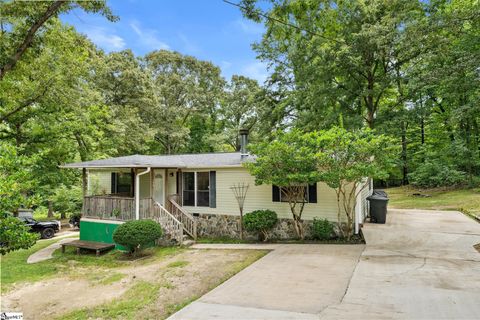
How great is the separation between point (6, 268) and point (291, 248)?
26.6 feet

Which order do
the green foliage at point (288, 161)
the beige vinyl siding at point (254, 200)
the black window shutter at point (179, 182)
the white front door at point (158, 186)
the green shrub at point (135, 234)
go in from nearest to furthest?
the green foliage at point (288, 161)
the green shrub at point (135, 234)
the beige vinyl siding at point (254, 200)
the white front door at point (158, 186)
the black window shutter at point (179, 182)

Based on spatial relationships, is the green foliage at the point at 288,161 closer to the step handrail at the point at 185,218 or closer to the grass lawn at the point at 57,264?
the step handrail at the point at 185,218

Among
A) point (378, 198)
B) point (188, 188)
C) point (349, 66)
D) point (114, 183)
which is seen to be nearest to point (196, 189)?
point (188, 188)

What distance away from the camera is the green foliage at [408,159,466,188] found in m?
18.3

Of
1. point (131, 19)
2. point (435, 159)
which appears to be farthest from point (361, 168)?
point (435, 159)

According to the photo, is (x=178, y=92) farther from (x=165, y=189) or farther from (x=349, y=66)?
(x=165, y=189)

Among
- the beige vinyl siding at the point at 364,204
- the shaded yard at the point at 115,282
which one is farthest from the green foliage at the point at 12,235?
the beige vinyl siding at the point at 364,204

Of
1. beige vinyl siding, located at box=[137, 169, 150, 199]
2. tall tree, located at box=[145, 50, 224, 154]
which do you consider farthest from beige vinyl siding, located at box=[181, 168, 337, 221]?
tall tree, located at box=[145, 50, 224, 154]

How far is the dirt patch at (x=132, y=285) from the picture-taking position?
5.12m

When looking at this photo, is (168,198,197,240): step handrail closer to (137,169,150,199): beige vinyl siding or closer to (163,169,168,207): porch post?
(163,169,168,207): porch post

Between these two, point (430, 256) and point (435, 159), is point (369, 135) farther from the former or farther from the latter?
point (435, 159)

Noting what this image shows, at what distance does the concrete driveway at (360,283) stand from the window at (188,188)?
15.4ft

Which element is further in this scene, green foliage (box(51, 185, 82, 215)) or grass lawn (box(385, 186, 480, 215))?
green foliage (box(51, 185, 82, 215))

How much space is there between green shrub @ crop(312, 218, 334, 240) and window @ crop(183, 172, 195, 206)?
16.5ft
